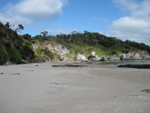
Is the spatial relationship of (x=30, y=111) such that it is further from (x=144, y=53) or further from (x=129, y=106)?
(x=144, y=53)

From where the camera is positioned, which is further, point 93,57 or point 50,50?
point 93,57

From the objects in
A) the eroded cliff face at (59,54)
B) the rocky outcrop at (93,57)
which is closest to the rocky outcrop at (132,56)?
the eroded cliff face at (59,54)

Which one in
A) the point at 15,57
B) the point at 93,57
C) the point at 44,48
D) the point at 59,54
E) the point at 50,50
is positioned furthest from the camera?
the point at 93,57

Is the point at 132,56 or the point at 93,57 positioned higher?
the point at 93,57

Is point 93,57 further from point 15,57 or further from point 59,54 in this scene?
point 15,57

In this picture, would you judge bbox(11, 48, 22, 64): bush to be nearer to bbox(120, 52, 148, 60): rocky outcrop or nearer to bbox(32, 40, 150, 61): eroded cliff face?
bbox(32, 40, 150, 61): eroded cliff face

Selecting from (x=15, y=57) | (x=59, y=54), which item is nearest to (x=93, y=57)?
(x=59, y=54)

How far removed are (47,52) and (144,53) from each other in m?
103

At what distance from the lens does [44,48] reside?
320 feet

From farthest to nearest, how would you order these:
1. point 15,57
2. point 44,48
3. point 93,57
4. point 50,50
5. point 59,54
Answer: point 93,57, point 59,54, point 50,50, point 44,48, point 15,57

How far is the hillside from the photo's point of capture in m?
54.2

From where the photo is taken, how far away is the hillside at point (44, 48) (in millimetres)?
54228

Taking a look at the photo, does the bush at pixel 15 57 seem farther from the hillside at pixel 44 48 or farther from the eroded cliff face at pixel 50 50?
the eroded cliff face at pixel 50 50

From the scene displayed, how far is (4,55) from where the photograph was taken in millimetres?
47281
